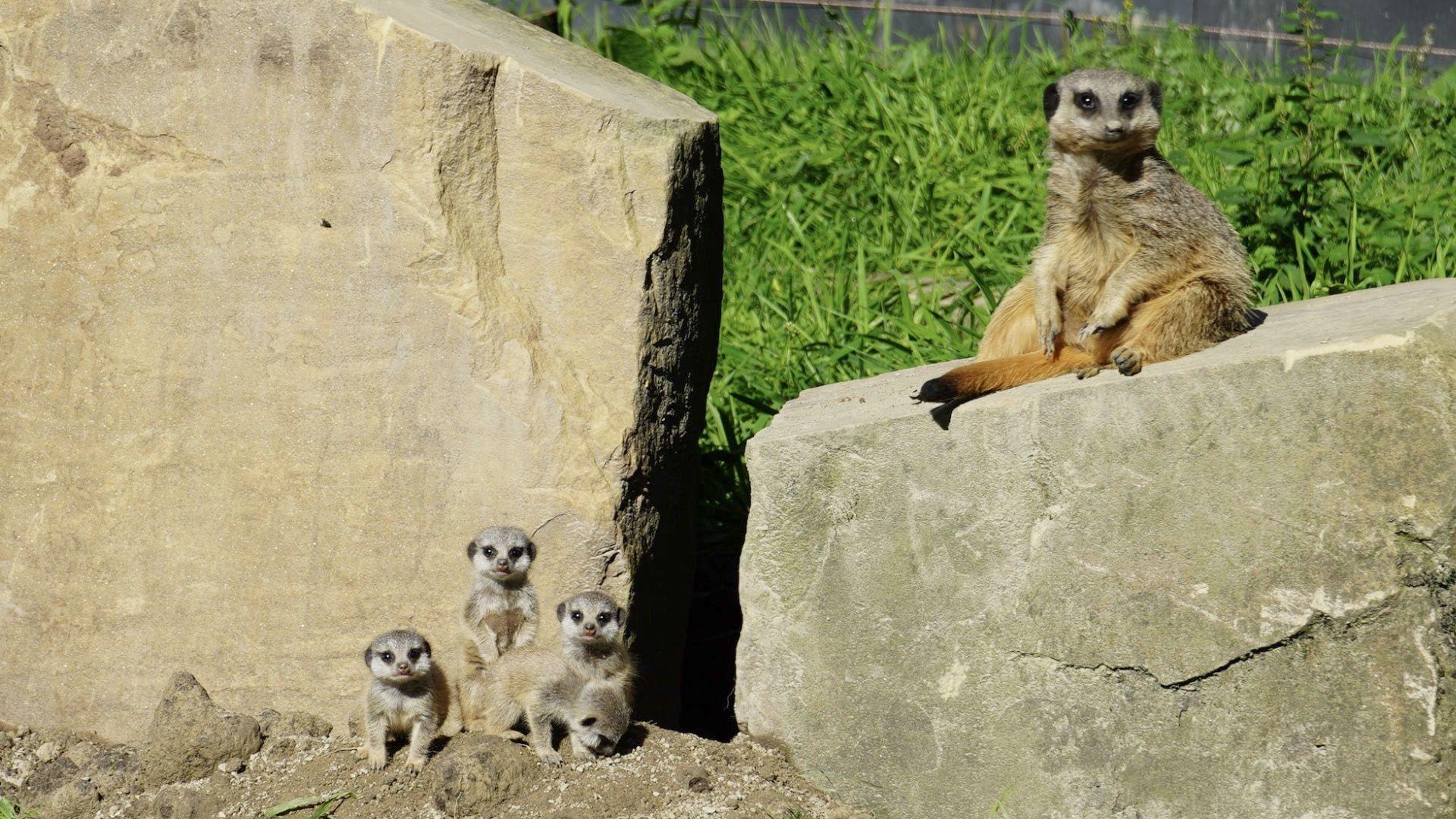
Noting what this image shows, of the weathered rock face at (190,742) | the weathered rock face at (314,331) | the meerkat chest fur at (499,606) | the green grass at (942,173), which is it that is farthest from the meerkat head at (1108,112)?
the weathered rock face at (190,742)

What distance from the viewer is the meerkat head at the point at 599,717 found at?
3.20m

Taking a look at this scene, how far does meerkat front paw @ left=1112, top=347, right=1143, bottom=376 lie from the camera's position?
3.00 metres

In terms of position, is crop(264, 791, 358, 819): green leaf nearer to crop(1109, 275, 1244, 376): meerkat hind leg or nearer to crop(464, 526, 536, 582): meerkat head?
crop(464, 526, 536, 582): meerkat head

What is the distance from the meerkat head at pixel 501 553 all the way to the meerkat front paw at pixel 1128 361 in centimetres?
138

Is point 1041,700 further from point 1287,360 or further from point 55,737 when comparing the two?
point 55,737

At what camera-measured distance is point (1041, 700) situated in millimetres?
3012

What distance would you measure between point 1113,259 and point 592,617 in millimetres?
1527

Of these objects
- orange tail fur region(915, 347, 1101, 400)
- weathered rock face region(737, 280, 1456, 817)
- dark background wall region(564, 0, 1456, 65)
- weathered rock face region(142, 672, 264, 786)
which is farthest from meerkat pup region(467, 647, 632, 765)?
dark background wall region(564, 0, 1456, 65)

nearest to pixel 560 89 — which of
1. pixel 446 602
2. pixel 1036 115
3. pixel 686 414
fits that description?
pixel 686 414

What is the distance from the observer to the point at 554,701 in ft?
10.6

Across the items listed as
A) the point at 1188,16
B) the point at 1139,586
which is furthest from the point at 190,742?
the point at 1188,16

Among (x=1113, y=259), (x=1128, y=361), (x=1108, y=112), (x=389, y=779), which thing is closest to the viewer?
(x=1128, y=361)

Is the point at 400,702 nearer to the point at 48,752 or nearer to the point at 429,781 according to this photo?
the point at 429,781

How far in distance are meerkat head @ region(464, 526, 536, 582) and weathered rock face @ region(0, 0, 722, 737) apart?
7cm
